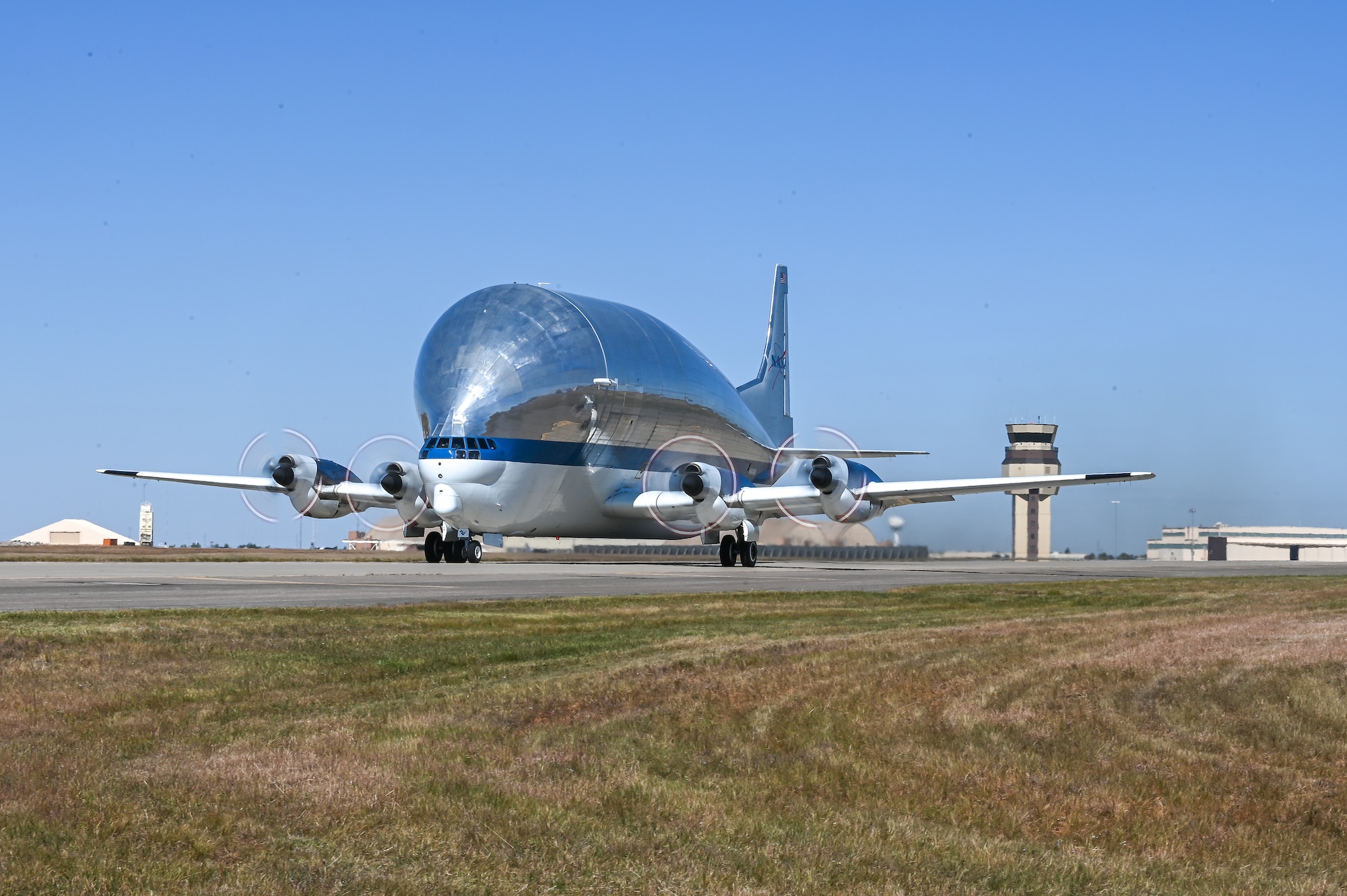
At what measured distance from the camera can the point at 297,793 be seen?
25.5 feet

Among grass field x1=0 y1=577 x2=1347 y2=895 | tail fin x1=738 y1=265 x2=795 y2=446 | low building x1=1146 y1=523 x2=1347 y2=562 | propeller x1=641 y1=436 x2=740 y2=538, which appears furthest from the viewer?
low building x1=1146 y1=523 x2=1347 y2=562

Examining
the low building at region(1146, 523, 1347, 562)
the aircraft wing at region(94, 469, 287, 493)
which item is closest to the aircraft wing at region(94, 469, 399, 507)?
the aircraft wing at region(94, 469, 287, 493)

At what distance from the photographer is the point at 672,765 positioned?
8883mm

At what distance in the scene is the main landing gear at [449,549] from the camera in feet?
164

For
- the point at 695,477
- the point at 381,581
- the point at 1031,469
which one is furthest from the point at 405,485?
the point at 1031,469

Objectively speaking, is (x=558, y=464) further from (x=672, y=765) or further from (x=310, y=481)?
(x=672, y=765)

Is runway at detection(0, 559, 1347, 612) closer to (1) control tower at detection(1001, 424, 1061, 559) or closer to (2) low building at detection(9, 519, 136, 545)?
(2) low building at detection(9, 519, 136, 545)

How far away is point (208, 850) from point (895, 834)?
350 cm

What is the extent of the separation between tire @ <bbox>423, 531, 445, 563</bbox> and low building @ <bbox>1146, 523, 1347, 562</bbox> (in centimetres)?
12147

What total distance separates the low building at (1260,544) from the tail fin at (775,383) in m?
89.1

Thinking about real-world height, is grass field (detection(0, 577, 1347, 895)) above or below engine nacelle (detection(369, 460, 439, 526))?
below

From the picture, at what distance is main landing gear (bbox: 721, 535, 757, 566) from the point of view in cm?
5378

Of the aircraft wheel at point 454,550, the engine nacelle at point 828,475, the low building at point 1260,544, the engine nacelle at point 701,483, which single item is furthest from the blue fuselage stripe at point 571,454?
the low building at point 1260,544

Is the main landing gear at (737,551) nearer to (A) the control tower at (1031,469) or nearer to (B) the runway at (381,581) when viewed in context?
(B) the runway at (381,581)
